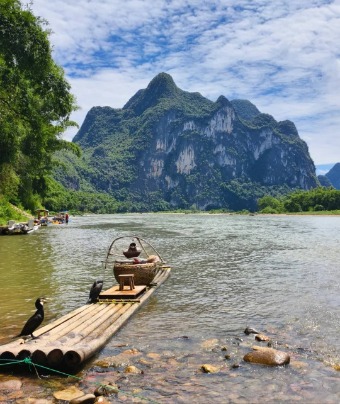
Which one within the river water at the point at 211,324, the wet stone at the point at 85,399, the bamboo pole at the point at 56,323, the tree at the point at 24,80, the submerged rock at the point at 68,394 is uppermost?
the tree at the point at 24,80

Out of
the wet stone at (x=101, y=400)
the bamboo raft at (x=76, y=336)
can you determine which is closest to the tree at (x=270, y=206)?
the bamboo raft at (x=76, y=336)

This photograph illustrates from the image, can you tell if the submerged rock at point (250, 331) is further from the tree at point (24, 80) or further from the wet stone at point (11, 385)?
the tree at point (24, 80)

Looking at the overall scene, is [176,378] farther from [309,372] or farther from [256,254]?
[256,254]

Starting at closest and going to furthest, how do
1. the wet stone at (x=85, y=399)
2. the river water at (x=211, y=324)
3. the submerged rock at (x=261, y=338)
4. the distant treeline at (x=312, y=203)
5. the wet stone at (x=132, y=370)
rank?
the wet stone at (x=85, y=399)
the river water at (x=211, y=324)
the wet stone at (x=132, y=370)
the submerged rock at (x=261, y=338)
the distant treeline at (x=312, y=203)

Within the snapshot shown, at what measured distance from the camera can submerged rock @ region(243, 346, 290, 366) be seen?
6688 millimetres

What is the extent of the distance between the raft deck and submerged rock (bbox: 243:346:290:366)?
2.73m

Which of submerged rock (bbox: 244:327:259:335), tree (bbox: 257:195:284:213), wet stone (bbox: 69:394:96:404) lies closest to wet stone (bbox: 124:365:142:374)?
wet stone (bbox: 69:394:96:404)

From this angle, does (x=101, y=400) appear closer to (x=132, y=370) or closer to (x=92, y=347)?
(x=132, y=370)

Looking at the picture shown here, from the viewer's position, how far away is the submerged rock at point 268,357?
21.9ft

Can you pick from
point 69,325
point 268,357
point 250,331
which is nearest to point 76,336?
point 69,325

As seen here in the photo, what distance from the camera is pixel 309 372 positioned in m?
6.41

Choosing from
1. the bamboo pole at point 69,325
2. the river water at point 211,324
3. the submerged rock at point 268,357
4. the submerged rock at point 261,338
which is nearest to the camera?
the river water at point 211,324

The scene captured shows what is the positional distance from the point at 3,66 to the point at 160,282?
1574 centimetres

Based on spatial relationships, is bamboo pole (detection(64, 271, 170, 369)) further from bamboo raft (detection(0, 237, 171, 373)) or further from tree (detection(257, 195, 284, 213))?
tree (detection(257, 195, 284, 213))
